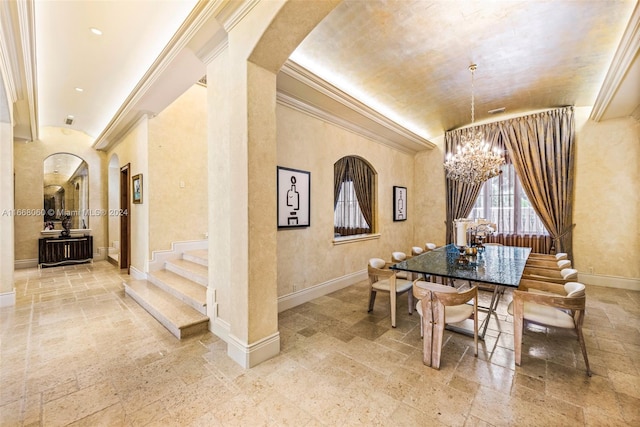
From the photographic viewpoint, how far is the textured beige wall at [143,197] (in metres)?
4.43

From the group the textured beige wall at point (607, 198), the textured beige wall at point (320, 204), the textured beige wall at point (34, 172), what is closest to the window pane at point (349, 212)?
the textured beige wall at point (320, 204)

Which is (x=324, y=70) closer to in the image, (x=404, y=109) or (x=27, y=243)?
(x=404, y=109)

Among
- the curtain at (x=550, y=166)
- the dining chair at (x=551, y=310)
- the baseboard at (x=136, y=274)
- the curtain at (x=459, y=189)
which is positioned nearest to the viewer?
the dining chair at (x=551, y=310)

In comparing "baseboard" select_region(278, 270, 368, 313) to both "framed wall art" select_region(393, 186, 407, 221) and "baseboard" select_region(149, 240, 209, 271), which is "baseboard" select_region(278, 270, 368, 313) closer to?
"framed wall art" select_region(393, 186, 407, 221)

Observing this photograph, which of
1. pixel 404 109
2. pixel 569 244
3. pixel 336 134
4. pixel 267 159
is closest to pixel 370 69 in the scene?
pixel 336 134

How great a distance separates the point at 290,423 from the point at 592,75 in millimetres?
5656

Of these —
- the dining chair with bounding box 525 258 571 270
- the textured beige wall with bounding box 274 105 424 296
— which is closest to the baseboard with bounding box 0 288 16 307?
the textured beige wall with bounding box 274 105 424 296

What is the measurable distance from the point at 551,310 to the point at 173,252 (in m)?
5.30

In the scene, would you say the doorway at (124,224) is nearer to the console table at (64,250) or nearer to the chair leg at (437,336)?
the console table at (64,250)

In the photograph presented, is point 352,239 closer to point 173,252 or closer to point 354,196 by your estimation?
point 354,196

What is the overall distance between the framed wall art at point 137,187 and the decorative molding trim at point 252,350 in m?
3.53

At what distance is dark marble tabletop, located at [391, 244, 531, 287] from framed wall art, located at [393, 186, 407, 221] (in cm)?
209

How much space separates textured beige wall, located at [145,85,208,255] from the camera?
14.6 feet

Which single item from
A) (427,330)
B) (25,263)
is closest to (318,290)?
(427,330)
